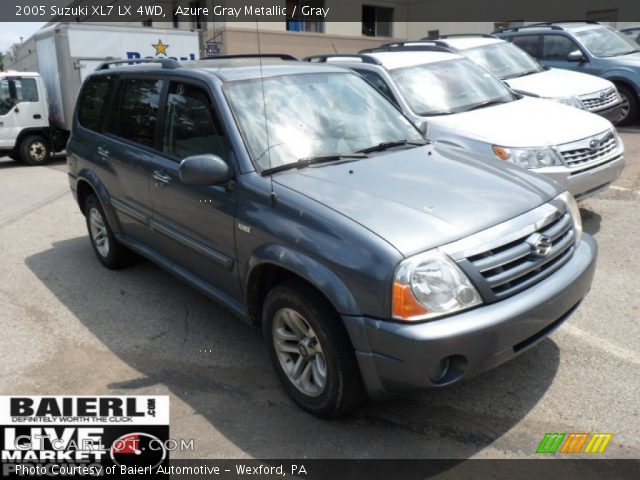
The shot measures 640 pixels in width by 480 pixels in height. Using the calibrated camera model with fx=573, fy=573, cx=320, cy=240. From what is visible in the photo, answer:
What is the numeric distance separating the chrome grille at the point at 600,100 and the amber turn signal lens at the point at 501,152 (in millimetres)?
4147

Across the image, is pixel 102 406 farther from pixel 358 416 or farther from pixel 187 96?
pixel 187 96

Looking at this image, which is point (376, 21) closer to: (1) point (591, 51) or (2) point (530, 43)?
(2) point (530, 43)

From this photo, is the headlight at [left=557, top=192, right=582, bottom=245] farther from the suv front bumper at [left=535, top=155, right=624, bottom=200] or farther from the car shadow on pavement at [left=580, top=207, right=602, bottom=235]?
the car shadow on pavement at [left=580, top=207, right=602, bottom=235]

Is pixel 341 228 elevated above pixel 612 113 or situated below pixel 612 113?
above

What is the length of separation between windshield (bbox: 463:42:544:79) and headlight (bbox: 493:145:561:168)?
12.5 feet

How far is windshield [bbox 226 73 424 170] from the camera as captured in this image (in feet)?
11.4

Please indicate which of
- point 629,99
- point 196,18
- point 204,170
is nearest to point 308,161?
point 204,170

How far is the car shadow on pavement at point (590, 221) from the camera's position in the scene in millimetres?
5668

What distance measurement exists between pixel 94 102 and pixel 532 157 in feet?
13.3

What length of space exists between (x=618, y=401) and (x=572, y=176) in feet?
8.17

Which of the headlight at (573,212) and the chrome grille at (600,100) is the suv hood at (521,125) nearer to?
the headlight at (573,212)

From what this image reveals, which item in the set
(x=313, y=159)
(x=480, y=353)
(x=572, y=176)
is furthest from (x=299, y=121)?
(x=572, y=176)

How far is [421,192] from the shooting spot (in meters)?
3.10

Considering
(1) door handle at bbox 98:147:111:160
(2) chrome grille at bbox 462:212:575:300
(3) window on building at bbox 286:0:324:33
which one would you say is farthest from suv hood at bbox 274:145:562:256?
(3) window on building at bbox 286:0:324:33
